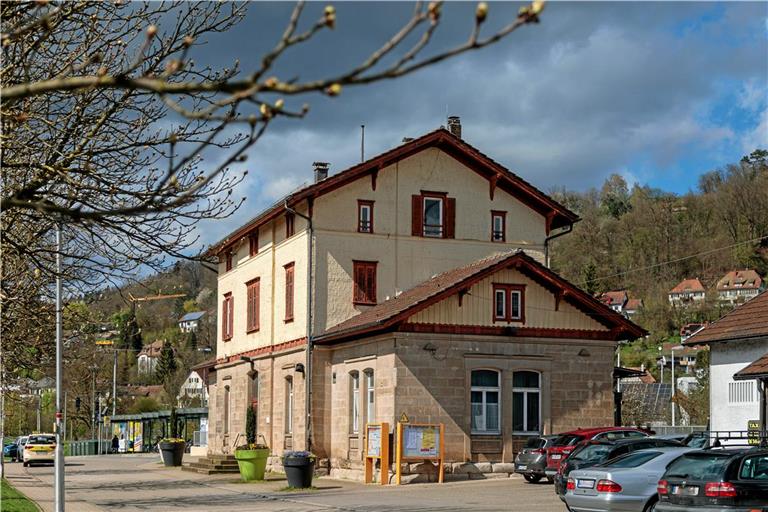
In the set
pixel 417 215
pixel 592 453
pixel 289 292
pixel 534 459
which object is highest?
pixel 417 215

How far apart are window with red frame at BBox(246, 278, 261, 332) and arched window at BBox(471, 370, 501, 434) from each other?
1196 cm

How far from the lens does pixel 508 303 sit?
33562 mm

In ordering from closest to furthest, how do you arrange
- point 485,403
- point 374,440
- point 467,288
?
point 374,440 → point 467,288 → point 485,403

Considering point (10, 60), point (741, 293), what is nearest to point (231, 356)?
point (10, 60)

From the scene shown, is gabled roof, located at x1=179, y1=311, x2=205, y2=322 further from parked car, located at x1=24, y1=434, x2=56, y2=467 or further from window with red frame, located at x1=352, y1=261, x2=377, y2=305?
window with red frame, located at x1=352, y1=261, x2=377, y2=305

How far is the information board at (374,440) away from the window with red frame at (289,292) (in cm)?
763

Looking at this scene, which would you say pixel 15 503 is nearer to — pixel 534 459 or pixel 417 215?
pixel 534 459

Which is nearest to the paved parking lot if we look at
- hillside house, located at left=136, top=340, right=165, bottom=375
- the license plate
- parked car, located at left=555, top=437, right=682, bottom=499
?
parked car, located at left=555, top=437, right=682, bottom=499

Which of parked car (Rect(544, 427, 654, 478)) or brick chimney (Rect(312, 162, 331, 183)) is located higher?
brick chimney (Rect(312, 162, 331, 183))

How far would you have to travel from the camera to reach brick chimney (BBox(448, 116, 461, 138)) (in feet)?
135

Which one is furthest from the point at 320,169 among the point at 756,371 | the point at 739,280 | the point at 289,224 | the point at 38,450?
the point at 739,280

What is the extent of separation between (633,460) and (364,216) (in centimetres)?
1841

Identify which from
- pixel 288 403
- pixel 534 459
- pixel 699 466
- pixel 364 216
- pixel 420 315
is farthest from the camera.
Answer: pixel 288 403

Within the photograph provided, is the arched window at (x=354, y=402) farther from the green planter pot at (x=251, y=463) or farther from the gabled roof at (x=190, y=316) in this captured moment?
the gabled roof at (x=190, y=316)
